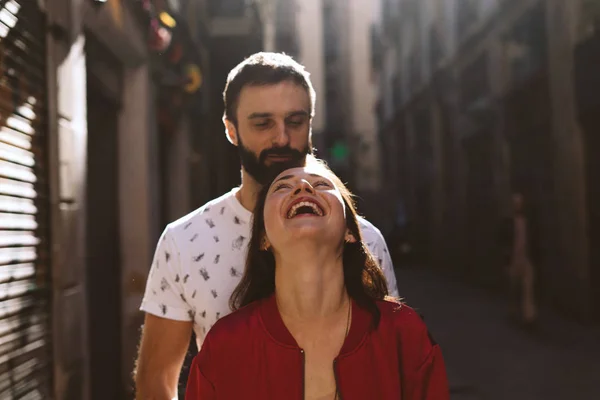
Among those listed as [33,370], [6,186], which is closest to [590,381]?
[33,370]

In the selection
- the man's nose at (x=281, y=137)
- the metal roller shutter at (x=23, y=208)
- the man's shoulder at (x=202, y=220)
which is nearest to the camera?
the man's nose at (x=281, y=137)

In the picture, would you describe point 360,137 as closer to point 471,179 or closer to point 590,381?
point 471,179

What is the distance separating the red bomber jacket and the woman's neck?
0.25 ft

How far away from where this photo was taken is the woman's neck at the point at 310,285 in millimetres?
2139

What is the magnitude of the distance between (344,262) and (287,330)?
0.32 metres

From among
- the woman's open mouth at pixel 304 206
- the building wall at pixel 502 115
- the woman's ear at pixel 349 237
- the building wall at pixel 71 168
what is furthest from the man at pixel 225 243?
the building wall at pixel 502 115

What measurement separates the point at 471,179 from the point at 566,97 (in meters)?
7.27

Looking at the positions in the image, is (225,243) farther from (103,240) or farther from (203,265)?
(103,240)

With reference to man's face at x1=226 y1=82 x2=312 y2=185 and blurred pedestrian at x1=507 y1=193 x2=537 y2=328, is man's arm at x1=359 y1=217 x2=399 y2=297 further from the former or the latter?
blurred pedestrian at x1=507 y1=193 x2=537 y2=328

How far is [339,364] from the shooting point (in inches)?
82.9

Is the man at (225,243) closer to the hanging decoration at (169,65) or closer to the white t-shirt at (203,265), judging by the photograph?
the white t-shirt at (203,265)

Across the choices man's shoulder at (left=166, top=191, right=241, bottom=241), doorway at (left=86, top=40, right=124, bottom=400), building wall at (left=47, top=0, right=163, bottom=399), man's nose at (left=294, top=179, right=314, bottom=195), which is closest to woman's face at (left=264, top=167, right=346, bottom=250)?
man's nose at (left=294, top=179, right=314, bottom=195)

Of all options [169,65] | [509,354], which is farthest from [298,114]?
[169,65]

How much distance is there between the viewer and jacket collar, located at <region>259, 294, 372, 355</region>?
2129 mm
